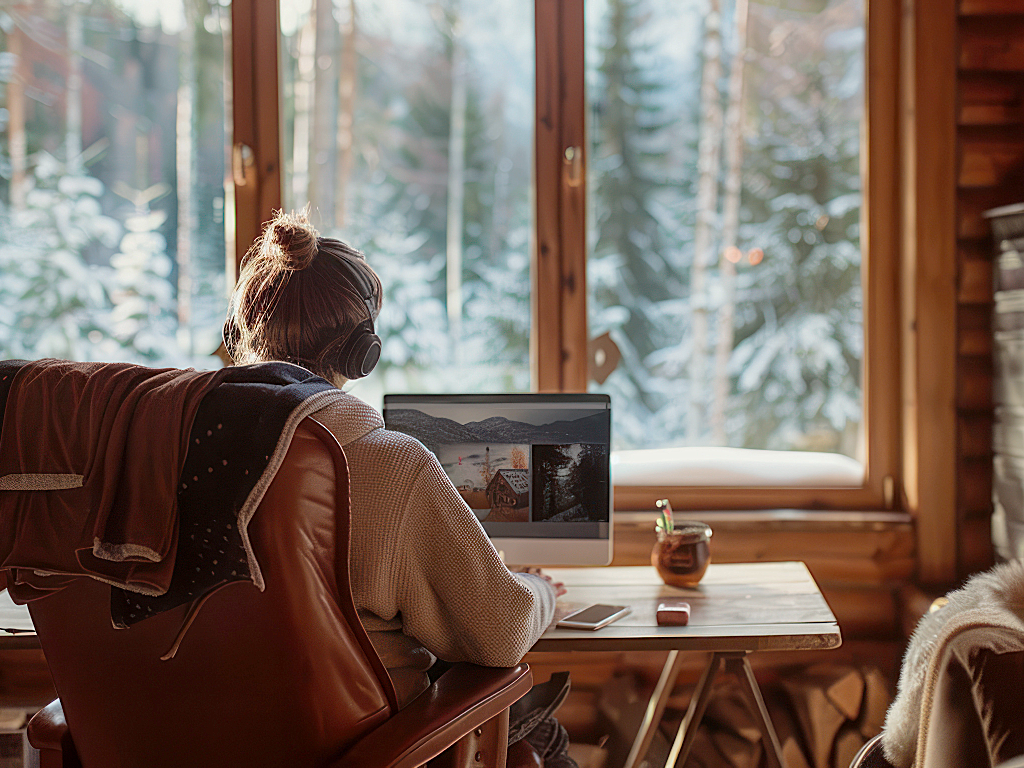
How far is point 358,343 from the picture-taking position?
1.30m

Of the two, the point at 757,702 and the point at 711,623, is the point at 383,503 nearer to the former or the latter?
the point at 711,623

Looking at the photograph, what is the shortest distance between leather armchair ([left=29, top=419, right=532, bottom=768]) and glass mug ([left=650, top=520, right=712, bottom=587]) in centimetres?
85

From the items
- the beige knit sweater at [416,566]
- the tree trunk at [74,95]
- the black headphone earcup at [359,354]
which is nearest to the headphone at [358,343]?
the black headphone earcup at [359,354]

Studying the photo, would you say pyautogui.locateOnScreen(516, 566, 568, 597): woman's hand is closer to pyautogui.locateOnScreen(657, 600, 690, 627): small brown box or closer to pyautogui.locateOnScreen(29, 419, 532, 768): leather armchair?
pyautogui.locateOnScreen(657, 600, 690, 627): small brown box

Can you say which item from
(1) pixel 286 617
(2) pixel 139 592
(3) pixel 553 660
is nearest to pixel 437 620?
(1) pixel 286 617

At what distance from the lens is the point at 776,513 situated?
7.54ft

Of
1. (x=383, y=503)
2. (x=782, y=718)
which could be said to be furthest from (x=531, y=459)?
(x=782, y=718)

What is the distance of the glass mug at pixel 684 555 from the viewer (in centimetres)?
178

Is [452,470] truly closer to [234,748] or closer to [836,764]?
[234,748]

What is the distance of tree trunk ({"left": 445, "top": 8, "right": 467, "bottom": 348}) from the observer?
2.36m

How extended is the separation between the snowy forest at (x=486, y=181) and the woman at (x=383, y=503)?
107 centimetres

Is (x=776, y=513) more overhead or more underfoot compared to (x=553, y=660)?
more overhead

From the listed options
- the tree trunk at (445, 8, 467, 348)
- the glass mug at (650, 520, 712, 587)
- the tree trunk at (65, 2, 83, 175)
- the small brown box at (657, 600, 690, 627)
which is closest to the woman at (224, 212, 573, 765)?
the small brown box at (657, 600, 690, 627)

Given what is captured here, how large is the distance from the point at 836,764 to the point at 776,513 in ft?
2.11
